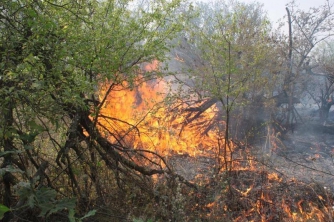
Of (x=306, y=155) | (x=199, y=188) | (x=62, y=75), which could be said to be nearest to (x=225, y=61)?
(x=199, y=188)

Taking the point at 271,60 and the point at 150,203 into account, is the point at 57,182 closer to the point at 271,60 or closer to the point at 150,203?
the point at 150,203

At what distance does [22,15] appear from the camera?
2799 millimetres

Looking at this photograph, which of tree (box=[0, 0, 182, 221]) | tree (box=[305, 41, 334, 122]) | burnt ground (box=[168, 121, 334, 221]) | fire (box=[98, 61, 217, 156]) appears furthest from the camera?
tree (box=[305, 41, 334, 122])

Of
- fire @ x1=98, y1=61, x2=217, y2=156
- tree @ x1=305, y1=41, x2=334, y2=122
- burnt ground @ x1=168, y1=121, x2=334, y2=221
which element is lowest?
burnt ground @ x1=168, y1=121, x2=334, y2=221

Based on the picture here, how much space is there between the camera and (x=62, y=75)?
10.1ft

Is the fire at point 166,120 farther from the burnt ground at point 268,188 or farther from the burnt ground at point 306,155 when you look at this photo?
the burnt ground at point 306,155

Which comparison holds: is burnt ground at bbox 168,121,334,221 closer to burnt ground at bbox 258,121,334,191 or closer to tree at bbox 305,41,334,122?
burnt ground at bbox 258,121,334,191

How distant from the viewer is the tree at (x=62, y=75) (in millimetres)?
2502

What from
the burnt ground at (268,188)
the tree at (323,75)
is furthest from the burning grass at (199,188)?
the tree at (323,75)

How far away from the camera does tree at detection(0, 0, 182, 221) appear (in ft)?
8.21

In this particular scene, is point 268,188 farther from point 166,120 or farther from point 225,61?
point 166,120

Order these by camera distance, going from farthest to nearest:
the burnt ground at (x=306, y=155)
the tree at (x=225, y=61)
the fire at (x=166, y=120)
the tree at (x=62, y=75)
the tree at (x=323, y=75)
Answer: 1. the tree at (x=323, y=75)
2. the fire at (x=166, y=120)
3. the burnt ground at (x=306, y=155)
4. the tree at (x=225, y=61)
5. the tree at (x=62, y=75)

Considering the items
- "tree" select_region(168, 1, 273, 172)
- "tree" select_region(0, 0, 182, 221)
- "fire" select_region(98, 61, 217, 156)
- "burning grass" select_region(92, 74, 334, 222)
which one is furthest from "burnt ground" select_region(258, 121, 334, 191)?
"tree" select_region(0, 0, 182, 221)

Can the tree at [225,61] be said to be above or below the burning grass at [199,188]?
above
